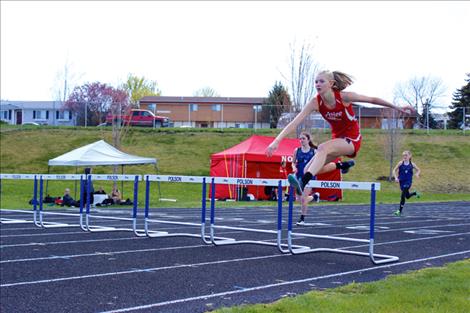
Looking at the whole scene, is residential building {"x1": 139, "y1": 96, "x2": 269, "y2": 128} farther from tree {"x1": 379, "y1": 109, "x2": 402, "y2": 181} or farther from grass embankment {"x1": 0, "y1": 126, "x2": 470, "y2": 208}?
tree {"x1": 379, "y1": 109, "x2": 402, "y2": 181}

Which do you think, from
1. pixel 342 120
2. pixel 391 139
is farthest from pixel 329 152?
pixel 391 139

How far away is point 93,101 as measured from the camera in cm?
5684

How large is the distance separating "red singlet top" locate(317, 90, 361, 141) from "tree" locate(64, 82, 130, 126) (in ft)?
121

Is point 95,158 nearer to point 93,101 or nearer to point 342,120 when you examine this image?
point 342,120

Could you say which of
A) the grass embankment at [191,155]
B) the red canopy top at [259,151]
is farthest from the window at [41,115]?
the red canopy top at [259,151]

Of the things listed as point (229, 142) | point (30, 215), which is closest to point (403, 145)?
point (229, 142)

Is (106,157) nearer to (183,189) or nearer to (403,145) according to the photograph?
(183,189)

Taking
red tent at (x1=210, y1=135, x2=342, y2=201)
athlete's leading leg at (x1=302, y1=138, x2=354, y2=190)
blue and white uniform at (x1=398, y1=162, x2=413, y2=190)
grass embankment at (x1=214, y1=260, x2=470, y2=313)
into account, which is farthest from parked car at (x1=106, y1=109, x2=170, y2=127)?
athlete's leading leg at (x1=302, y1=138, x2=354, y2=190)

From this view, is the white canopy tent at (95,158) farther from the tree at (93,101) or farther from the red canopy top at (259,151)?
the tree at (93,101)

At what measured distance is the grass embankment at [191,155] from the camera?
35.0m

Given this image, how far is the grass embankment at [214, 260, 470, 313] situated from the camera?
5.87 m

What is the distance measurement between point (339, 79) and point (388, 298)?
2096 mm

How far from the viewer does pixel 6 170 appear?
39.8 meters

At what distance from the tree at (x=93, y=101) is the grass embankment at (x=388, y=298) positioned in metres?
36.1
